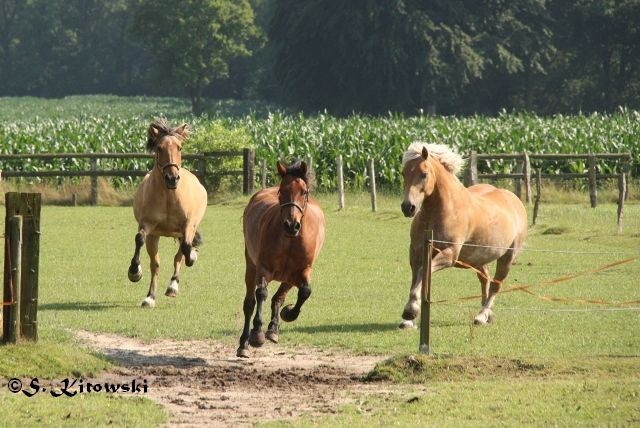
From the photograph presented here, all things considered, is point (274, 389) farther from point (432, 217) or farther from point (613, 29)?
point (613, 29)

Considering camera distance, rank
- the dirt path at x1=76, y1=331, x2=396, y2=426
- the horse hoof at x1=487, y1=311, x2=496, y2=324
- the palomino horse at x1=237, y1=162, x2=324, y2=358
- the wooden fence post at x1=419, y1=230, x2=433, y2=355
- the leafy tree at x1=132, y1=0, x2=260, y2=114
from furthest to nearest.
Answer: the leafy tree at x1=132, y1=0, x2=260, y2=114, the horse hoof at x1=487, y1=311, x2=496, y2=324, the palomino horse at x1=237, y1=162, x2=324, y2=358, the wooden fence post at x1=419, y1=230, x2=433, y2=355, the dirt path at x1=76, y1=331, x2=396, y2=426

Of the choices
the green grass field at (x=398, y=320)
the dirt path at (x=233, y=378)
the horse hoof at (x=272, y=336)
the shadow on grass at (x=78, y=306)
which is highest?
the horse hoof at (x=272, y=336)

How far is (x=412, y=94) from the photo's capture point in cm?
7644

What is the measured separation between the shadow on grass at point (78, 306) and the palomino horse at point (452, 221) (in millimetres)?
4245

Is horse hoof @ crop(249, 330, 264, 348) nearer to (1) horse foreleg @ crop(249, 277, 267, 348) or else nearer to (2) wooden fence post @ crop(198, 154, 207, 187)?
(1) horse foreleg @ crop(249, 277, 267, 348)

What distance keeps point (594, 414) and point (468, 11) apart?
71.5 m

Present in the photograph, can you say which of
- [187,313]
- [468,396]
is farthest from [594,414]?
[187,313]

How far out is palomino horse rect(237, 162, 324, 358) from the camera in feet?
38.3

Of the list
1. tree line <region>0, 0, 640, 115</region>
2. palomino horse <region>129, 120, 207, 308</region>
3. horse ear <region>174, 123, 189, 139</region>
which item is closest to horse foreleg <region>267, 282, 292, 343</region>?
palomino horse <region>129, 120, 207, 308</region>

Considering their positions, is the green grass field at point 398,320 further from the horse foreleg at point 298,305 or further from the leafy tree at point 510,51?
the leafy tree at point 510,51

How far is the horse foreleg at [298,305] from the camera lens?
12.1m

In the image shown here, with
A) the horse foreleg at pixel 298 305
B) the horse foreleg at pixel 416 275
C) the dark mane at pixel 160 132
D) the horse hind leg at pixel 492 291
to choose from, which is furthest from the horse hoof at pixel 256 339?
the dark mane at pixel 160 132

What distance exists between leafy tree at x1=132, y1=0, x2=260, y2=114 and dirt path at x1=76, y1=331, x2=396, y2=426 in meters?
88.0

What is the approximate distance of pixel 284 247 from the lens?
12.0 meters
